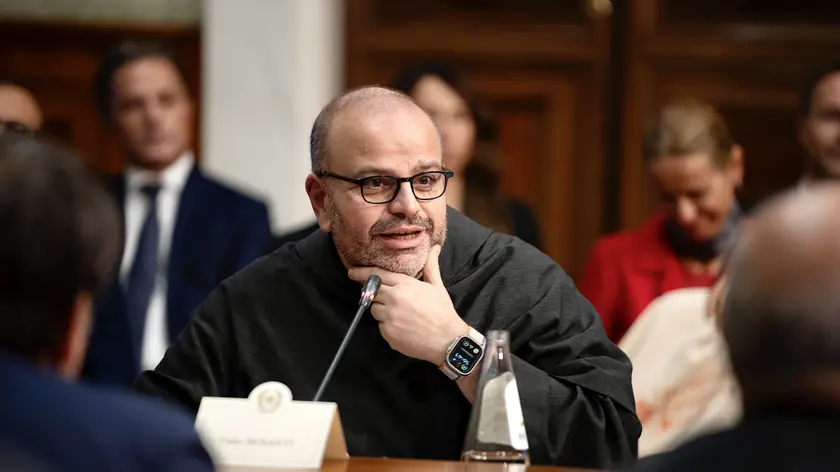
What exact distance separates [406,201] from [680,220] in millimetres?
1716

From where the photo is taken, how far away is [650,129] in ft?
14.2

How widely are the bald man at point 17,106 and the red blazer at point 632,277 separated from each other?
1.98 m

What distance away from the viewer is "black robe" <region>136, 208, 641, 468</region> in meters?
→ 2.53

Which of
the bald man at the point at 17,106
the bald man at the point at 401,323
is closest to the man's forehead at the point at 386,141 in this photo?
the bald man at the point at 401,323

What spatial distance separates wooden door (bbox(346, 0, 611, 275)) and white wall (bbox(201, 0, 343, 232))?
415 mm

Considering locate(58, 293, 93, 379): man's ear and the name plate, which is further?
the name plate

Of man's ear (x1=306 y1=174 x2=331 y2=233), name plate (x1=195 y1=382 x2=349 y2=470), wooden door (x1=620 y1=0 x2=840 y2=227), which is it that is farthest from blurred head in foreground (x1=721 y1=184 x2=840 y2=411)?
wooden door (x1=620 y1=0 x2=840 y2=227)

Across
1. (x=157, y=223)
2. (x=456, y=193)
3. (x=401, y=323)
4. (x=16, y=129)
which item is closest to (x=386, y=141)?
(x=401, y=323)

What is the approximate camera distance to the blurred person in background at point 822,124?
4039 mm

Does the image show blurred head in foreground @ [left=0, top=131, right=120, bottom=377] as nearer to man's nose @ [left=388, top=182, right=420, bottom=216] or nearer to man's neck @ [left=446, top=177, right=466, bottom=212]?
man's nose @ [left=388, top=182, right=420, bottom=216]

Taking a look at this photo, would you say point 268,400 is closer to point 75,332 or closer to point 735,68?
point 75,332

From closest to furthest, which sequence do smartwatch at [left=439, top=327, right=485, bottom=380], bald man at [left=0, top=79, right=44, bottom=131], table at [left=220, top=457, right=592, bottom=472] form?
1. table at [left=220, top=457, right=592, bottom=472]
2. smartwatch at [left=439, top=327, right=485, bottom=380]
3. bald man at [left=0, top=79, right=44, bottom=131]

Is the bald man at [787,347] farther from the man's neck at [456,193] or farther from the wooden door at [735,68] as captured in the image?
the wooden door at [735,68]

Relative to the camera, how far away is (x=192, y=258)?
445 cm
